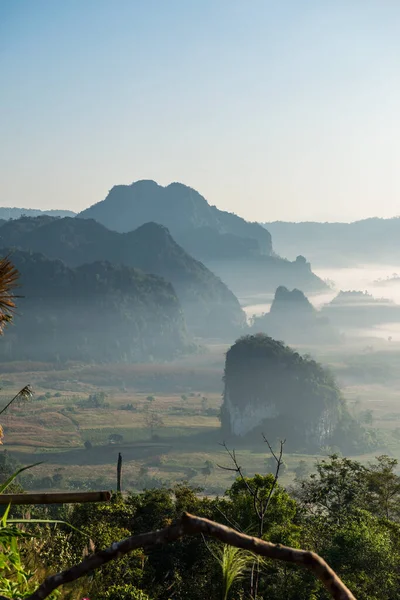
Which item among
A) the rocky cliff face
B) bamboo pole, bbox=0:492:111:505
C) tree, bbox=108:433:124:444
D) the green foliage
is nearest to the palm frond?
bamboo pole, bbox=0:492:111:505

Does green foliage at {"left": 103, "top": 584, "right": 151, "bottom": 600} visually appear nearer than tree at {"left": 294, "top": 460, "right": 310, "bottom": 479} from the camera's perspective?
Yes

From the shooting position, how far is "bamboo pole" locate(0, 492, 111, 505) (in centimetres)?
318

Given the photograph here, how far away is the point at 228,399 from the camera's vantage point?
170000 mm

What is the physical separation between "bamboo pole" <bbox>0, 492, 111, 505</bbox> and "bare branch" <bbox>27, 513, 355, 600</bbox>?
33.2 inches


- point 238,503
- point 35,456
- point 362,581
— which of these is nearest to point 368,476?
point 238,503

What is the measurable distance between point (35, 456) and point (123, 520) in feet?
373

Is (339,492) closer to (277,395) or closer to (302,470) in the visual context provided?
(302,470)

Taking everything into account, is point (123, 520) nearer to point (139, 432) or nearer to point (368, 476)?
point (368, 476)

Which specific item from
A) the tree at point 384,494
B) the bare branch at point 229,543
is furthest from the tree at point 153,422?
the bare branch at point 229,543

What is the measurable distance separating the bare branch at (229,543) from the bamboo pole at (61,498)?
2.77 ft

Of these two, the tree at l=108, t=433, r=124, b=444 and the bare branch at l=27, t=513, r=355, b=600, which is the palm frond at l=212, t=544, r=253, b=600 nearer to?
the bare branch at l=27, t=513, r=355, b=600

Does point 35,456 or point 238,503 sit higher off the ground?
point 238,503

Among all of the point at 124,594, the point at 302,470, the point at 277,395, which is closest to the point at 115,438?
the point at 302,470

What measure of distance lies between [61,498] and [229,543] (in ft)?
4.84
